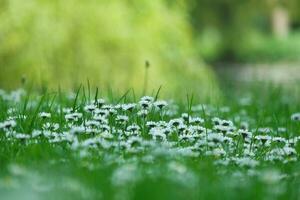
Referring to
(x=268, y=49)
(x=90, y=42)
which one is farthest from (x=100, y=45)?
(x=268, y=49)

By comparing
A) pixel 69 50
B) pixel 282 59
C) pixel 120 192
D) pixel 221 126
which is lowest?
pixel 120 192

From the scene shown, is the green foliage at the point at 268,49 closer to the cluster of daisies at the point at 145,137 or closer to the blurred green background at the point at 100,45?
the blurred green background at the point at 100,45

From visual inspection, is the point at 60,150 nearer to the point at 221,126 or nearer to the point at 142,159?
the point at 142,159

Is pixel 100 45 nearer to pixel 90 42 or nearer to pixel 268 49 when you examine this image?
pixel 90 42

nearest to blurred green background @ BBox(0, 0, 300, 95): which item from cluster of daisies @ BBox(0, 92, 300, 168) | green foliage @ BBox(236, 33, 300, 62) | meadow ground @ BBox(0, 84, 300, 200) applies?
cluster of daisies @ BBox(0, 92, 300, 168)

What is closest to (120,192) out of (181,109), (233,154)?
(233,154)

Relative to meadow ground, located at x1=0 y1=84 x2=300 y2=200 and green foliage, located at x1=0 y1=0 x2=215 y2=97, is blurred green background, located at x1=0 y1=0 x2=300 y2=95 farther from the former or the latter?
meadow ground, located at x1=0 y1=84 x2=300 y2=200
